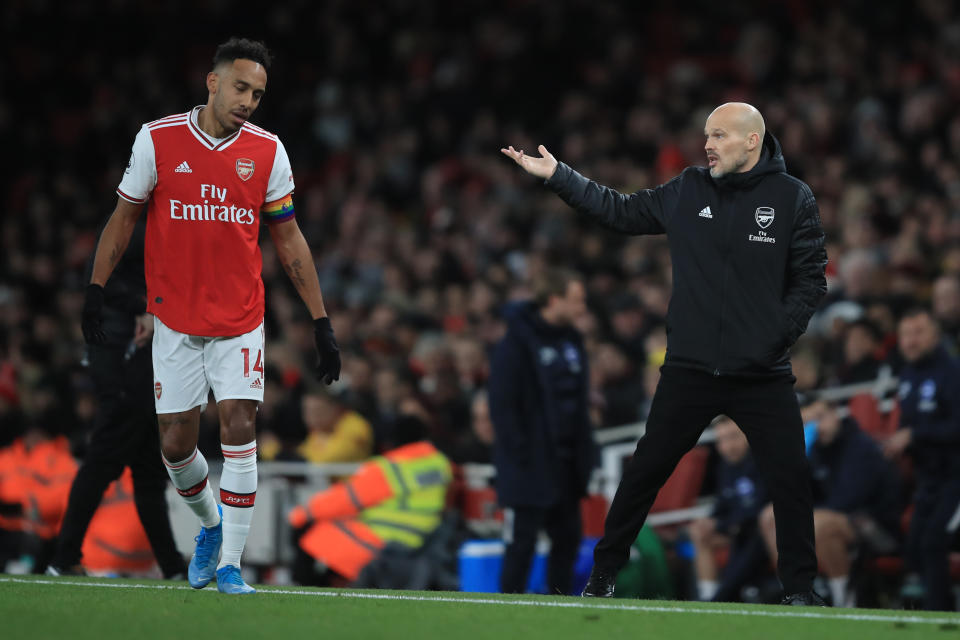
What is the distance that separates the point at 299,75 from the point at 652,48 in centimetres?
568

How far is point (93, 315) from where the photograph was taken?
6332mm

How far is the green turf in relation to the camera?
507 cm

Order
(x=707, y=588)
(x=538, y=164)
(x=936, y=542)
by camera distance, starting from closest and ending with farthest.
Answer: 1. (x=538, y=164)
2. (x=936, y=542)
3. (x=707, y=588)

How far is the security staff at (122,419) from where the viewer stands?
768 cm

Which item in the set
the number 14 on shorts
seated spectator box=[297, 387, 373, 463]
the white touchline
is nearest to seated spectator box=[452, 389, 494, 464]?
seated spectator box=[297, 387, 373, 463]

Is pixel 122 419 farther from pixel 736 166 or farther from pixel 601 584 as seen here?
pixel 736 166

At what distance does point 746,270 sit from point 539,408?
3.13 metres

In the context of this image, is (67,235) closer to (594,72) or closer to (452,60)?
(452,60)

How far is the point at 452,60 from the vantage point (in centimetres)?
1969

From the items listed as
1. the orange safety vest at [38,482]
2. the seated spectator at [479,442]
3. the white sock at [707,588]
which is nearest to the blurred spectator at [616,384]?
the seated spectator at [479,442]

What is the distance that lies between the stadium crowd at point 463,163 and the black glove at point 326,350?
3.37 meters

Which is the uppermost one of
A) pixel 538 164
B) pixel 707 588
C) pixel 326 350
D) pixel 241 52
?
pixel 241 52

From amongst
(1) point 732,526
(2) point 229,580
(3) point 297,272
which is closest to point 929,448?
(1) point 732,526

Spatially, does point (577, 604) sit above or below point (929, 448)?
below
